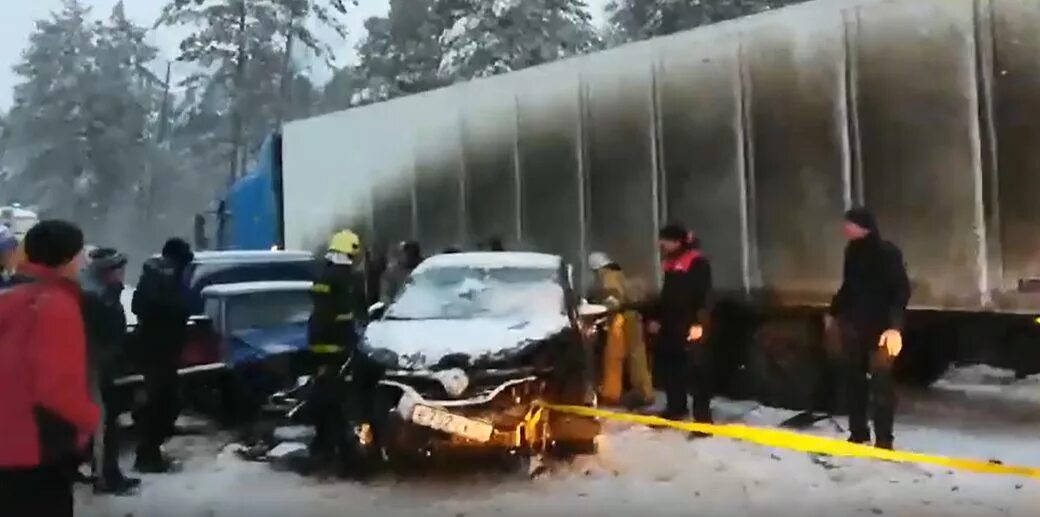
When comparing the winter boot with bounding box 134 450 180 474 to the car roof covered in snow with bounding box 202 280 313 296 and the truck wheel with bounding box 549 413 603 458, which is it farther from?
the truck wheel with bounding box 549 413 603 458

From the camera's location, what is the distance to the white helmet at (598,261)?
12.4 metres

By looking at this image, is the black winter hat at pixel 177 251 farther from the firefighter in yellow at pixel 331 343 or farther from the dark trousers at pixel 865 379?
the dark trousers at pixel 865 379

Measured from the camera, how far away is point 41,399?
4219 mm

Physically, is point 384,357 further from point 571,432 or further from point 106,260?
point 106,260

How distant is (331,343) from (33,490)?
5544 millimetres

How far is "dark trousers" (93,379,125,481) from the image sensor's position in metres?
8.84

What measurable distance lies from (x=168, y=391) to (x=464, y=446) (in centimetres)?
255

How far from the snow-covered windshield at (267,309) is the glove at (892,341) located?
5.64m

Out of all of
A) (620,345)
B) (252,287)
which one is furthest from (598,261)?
(252,287)

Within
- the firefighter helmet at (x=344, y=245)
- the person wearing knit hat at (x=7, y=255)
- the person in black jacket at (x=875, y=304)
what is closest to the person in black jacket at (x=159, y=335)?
the person wearing knit hat at (x=7, y=255)

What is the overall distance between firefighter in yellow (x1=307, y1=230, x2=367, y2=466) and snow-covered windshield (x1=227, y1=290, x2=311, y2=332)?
2065 mm

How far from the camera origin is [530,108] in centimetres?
1501

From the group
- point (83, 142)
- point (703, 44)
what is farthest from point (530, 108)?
point (83, 142)

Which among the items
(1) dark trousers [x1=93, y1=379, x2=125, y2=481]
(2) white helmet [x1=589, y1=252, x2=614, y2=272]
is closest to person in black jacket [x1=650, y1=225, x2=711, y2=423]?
(2) white helmet [x1=589, y1=252, x2=614, y2=272]
